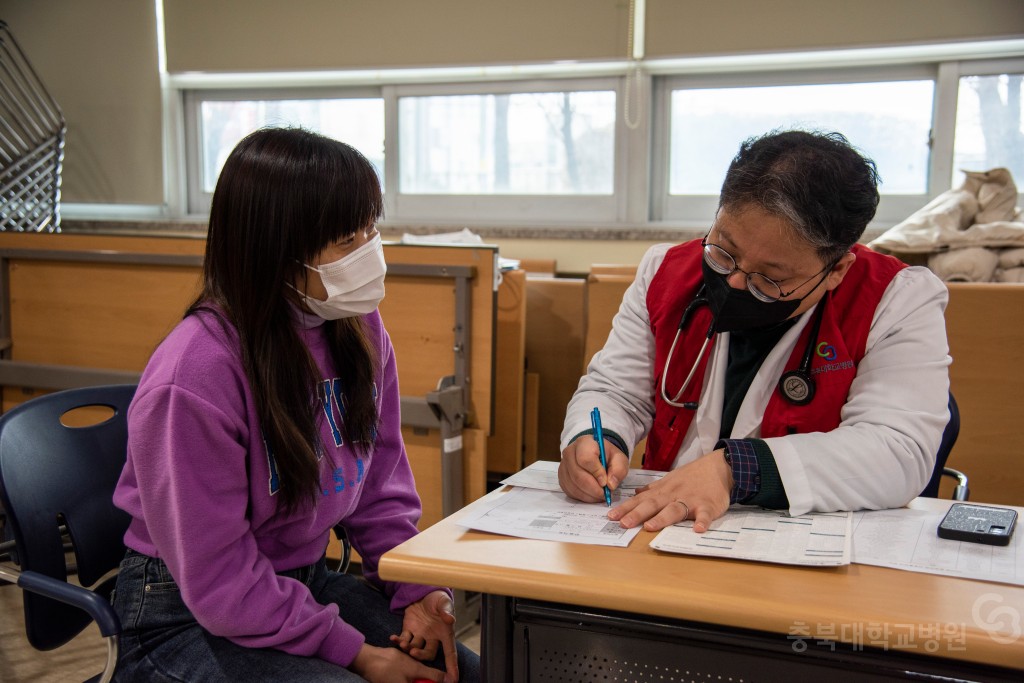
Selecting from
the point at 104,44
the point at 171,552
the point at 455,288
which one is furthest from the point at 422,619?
the point at 104,44

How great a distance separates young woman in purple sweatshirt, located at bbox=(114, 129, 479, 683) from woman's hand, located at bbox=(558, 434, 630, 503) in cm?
28

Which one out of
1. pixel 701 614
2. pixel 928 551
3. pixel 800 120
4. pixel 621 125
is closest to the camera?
pixel 701 614

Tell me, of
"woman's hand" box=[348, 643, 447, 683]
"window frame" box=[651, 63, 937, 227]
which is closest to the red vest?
"woman's hand" box=[348, 643, 447, 683]

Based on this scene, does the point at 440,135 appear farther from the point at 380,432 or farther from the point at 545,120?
the point at 380,432

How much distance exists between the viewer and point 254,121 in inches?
168

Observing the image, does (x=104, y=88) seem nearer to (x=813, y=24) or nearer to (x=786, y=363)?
(x=813, y=24)

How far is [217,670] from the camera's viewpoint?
39.4 inches

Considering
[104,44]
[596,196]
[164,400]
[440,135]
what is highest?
[104,44]

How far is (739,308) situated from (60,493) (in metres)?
1.05

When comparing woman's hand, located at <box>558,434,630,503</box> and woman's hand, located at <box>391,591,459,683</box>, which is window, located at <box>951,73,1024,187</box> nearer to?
woman's hand, located at <box>558,434,630,503</box>

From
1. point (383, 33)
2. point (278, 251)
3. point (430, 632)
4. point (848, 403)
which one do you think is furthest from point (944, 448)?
point (383, 33)

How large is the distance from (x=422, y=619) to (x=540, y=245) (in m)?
2.62

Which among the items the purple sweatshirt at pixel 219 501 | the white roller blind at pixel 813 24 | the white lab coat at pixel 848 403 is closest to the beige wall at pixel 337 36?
the white roller blind at pixel 813 24

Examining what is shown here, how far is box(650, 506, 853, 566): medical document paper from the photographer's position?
87 cm
